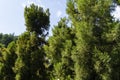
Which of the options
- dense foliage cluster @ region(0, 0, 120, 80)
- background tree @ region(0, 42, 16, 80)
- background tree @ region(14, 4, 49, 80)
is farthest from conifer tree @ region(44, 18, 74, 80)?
background tree @ region(0, 42, 16, 80)

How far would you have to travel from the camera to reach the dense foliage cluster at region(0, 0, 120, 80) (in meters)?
15.8

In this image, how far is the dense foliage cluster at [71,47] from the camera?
620 inches

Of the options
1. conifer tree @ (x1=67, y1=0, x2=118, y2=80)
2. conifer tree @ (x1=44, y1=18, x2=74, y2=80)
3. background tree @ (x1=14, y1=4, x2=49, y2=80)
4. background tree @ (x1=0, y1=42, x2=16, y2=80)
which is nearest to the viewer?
conifer tree @ (x1=67, y1=0, x2=118, y2=80)

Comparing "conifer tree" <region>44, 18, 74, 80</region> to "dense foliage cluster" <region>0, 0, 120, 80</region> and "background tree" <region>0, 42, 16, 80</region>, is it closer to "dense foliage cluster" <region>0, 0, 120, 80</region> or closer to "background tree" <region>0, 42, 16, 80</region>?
"dense foliage cluster" <region>0, 0, 120, 80</region>

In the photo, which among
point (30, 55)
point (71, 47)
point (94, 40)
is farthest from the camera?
point (30, 55)

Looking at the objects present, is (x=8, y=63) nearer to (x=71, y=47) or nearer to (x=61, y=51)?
(x=61, y=51)

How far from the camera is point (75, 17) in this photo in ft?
56.7

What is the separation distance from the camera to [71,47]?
16750 mm

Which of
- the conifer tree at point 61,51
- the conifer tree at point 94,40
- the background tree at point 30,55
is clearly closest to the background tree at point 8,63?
the background tree at point 30,55

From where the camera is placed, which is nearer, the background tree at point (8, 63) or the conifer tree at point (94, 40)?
the conifer tree at point (94, 40)

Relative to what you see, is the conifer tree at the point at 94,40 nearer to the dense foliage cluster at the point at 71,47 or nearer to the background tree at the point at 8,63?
the dense foliage cluster at the point at 71,47

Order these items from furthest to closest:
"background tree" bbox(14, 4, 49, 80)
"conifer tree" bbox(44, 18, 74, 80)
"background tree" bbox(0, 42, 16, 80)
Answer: "background tree" bbox(0, 42, 16, 80), "background tree" bbox(14, 4, 49, 80), "conifer tree" bbox(44, 18, 74, 80)

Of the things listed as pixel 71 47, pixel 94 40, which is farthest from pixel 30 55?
pixel 94 40

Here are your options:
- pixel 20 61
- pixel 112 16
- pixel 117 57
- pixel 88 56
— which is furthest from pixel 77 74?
pixel 20 61
